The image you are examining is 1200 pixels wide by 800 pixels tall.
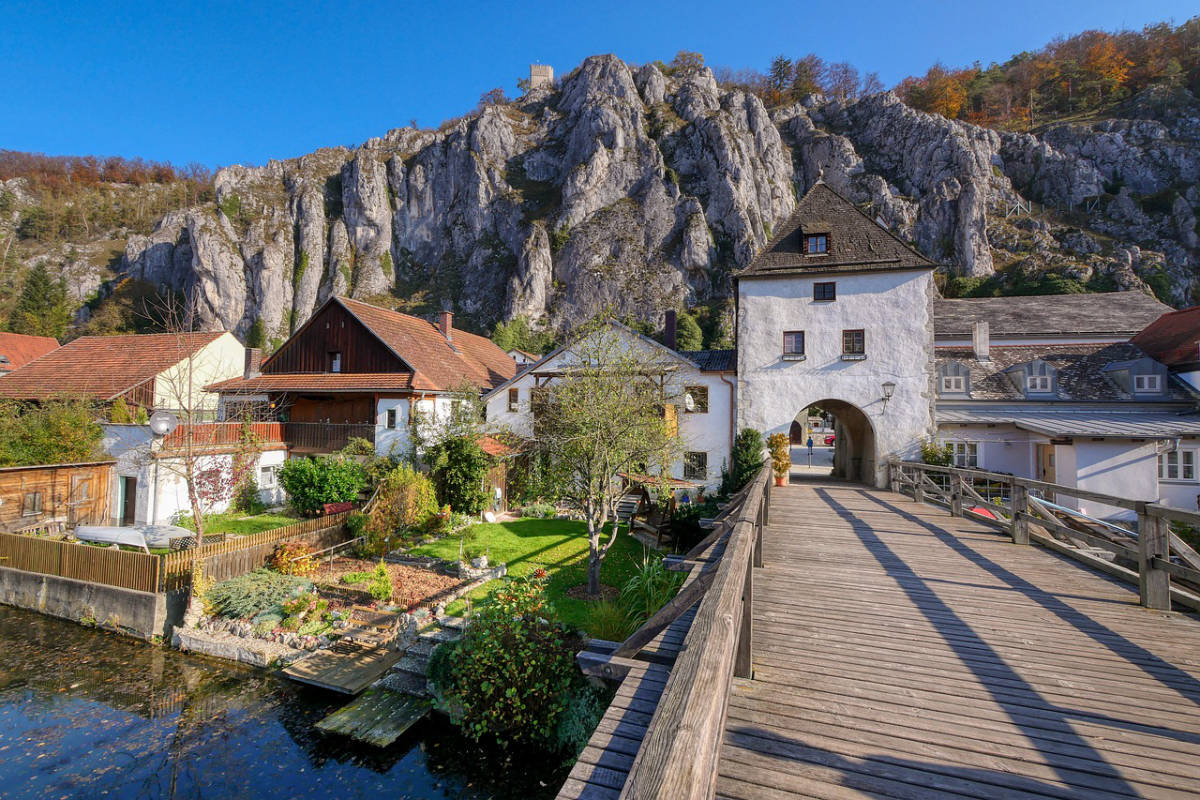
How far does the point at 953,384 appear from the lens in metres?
22.0

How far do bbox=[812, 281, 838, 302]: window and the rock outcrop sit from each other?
132ft

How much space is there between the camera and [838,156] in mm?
69250

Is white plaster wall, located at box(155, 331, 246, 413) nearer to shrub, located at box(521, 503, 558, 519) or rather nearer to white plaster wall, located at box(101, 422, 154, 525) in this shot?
white plaster wall, located at box(101, 422, 154, 525)

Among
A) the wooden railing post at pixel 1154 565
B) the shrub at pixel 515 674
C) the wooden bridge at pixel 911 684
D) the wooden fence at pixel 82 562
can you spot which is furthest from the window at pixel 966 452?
the wooden fence at pixel 82 562

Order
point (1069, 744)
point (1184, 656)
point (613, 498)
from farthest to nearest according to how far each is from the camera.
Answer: point (613, 498) → point (1184, 656) → point (1069, 744)

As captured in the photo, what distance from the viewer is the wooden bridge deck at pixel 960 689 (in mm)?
2691

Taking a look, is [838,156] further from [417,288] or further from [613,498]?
[613,498]

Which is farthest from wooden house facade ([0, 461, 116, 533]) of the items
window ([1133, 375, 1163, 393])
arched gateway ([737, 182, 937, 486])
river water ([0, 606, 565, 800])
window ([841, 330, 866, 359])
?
window ([1133, 375, 1163, 393])

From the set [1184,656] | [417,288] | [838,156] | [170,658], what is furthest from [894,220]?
[170,658]

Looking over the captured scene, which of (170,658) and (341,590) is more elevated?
(341,590)

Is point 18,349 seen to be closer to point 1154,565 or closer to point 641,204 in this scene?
point 1154,565

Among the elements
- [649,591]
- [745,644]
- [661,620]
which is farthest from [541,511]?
[745,644]

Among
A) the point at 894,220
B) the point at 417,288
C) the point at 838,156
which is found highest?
the point at 838,156

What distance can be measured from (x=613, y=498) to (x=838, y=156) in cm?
7661
